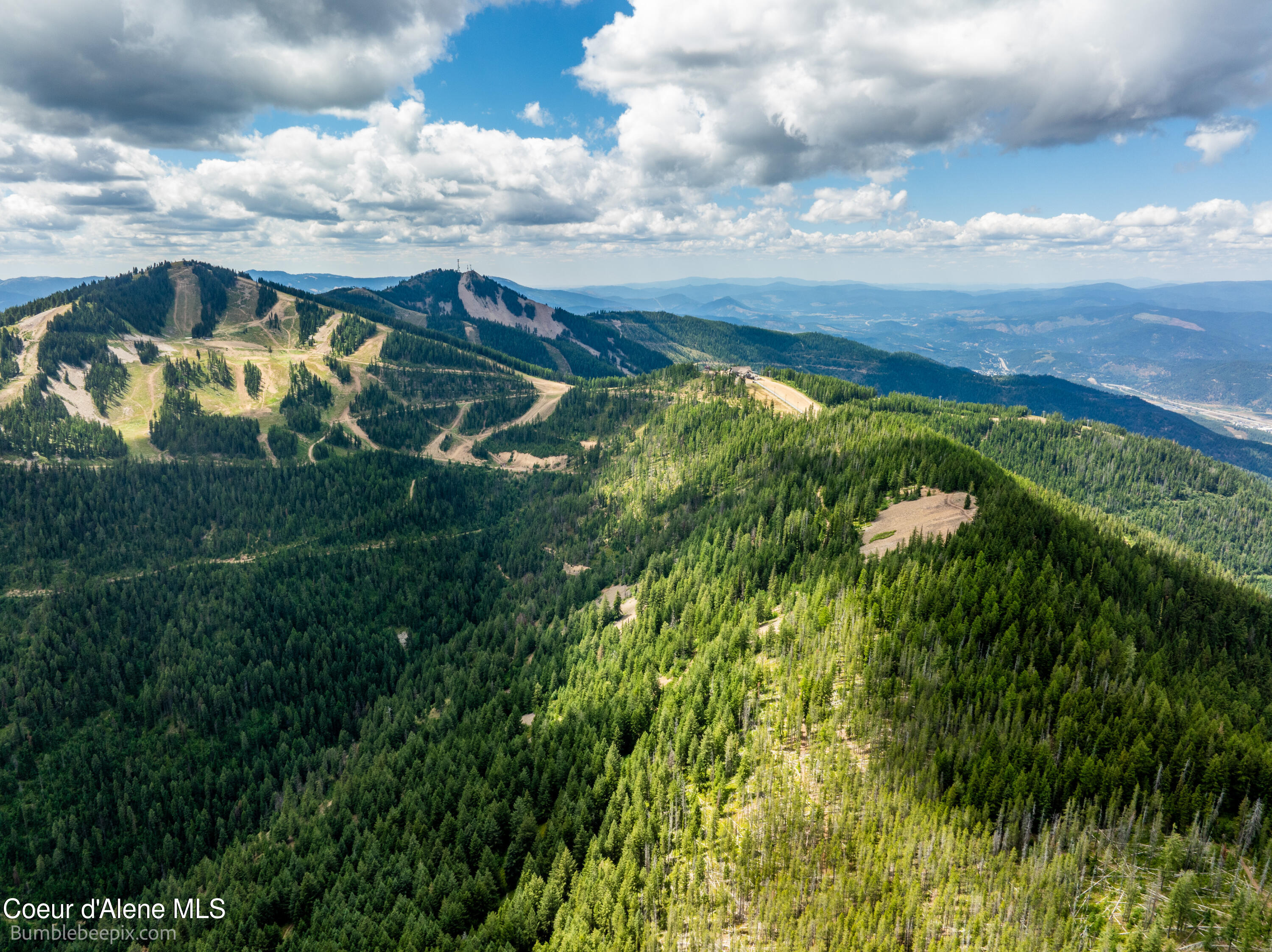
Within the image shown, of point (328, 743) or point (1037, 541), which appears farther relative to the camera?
point (328, 743)

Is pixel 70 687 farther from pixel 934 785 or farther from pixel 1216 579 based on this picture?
pixel 1216 579

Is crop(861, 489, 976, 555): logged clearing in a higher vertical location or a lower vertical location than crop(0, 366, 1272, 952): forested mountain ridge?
higher

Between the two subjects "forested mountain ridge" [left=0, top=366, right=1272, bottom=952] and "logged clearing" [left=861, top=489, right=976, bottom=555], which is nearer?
"forested mountain ridge" [left=0, top=366, right=1272, bottom=952]

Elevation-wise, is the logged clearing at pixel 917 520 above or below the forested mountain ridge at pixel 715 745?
above

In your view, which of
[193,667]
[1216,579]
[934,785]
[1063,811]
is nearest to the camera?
[1063,811]

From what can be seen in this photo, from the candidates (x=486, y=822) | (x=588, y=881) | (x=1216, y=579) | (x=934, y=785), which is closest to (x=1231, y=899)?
(x=934, y=785)
